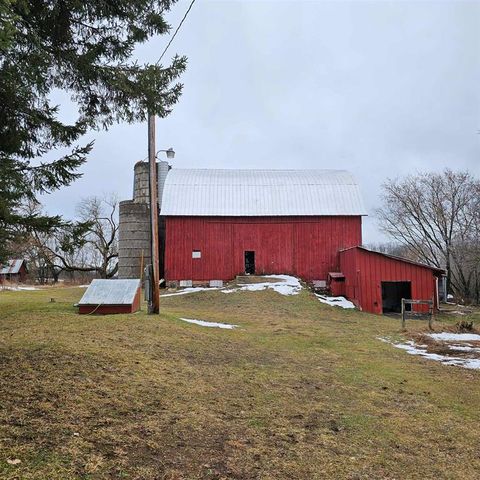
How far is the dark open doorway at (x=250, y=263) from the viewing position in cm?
2583

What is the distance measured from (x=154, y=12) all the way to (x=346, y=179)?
2300 cm

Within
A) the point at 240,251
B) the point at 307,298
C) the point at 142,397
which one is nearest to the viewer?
the point at 142,397

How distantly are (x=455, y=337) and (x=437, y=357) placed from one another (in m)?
3.05

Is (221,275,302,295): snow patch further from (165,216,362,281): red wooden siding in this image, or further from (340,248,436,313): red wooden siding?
(340,248,436,313): red wooden siding

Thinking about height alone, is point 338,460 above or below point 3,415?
below

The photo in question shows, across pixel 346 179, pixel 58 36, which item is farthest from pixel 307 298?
pixel 58 36

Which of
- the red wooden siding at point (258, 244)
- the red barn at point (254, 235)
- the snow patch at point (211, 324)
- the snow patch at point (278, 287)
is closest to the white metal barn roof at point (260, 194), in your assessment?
the red barn at point (254, 235)

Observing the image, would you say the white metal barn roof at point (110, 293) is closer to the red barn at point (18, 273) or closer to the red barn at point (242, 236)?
the red barn at point (242, 236)

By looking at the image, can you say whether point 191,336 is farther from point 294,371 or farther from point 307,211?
point 307,211

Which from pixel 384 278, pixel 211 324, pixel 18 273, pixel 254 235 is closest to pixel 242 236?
pixel 254 235

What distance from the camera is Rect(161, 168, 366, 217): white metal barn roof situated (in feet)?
84.9

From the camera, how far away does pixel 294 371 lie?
7734 millimetres

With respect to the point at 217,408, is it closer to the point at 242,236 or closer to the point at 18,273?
the point at 242,236

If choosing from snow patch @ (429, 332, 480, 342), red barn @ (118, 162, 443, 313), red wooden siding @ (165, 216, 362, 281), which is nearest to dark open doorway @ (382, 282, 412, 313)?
red barn @ (118, 162, 443, 313)
